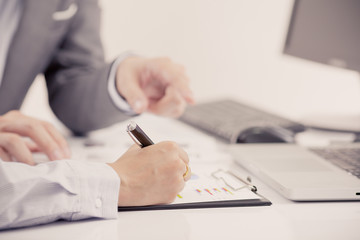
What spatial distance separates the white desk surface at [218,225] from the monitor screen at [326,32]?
1.90 feet

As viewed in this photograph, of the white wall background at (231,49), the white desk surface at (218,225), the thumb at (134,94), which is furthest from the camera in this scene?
the white wall background at (231,49)

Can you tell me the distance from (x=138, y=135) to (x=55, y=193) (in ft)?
0.43

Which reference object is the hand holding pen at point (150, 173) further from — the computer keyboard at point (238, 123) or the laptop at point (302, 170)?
the computer keyboard at point (238, 123)

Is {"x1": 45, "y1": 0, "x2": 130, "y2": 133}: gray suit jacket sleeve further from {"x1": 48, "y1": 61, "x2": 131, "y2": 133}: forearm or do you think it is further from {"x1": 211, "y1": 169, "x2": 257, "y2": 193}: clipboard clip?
{"x1": 211, "y1": 169, "x2": 257, "y2": 193}: clipboard clip

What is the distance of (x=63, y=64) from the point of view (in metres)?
1.24

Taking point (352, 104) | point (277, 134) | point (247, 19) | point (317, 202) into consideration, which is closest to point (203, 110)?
point (277, 134)

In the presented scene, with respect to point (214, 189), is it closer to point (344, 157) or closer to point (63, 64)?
point (344, 157)

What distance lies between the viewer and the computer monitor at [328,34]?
1.09 meters

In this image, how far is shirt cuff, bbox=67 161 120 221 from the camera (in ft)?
1.80

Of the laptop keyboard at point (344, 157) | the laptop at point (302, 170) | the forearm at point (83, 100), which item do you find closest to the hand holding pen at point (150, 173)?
the laptop at point (302, 170)

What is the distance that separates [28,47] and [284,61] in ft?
3.59

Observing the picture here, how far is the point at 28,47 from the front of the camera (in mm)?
1127

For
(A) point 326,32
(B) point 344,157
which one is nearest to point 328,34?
(A) point 326,32

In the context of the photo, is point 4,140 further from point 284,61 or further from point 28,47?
point 284,61
